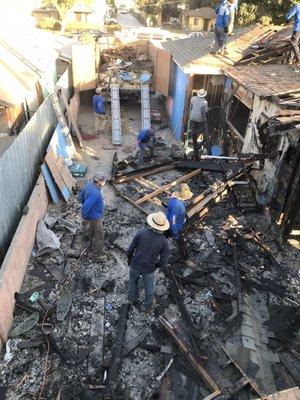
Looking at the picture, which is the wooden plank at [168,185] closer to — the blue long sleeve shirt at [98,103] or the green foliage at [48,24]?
the blue long sleeve shirt at [98,103]

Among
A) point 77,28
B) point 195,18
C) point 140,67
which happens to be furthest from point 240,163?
point 195,18

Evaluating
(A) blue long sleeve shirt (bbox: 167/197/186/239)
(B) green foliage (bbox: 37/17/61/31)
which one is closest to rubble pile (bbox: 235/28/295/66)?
(A) blue long sleeve shirt (bbox: 167/197/186/239)

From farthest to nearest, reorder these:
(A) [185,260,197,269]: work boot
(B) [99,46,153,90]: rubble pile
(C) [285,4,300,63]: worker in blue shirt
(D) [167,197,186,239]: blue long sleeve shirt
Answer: (B) [99,46,153,90]: rubble pile
(C) [285,4,300,63]: worker in blue shirt
(A) [185,260,197,269]: work boot
(D) [167,197,186,239]: blue long sleeve shirt

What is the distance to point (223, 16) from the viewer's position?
12516 mm

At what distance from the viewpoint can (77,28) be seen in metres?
34.2

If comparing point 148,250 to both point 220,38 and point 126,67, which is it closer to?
point 220,38

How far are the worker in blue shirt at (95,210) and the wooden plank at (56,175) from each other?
243 centimetres

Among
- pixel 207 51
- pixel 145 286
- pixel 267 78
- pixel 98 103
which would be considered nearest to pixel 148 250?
Result: pixel 145 286

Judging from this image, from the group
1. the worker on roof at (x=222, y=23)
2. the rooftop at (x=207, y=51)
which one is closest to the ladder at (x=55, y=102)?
the rooftop at (x=207, y=51)

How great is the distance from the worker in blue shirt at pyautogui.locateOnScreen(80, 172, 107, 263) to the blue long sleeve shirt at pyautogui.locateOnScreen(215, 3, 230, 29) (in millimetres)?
8920

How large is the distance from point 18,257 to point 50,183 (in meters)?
3.20

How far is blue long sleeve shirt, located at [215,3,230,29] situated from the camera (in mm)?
12352

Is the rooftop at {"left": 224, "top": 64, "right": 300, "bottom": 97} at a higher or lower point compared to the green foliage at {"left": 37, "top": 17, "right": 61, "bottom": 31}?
higher

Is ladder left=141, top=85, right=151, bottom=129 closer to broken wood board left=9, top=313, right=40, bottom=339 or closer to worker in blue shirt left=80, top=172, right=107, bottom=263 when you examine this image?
worker in blue shirt left=80, top=172, right=107, bottom=263
